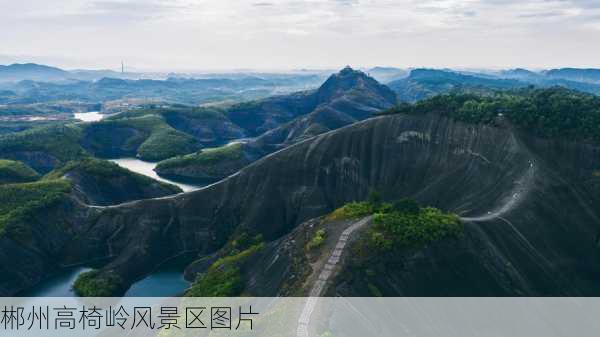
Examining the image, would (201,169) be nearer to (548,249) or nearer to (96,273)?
(96,273)

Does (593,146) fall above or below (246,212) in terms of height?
above

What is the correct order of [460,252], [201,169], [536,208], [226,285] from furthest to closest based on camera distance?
[201,169] → [536,208] → [226,285] → [460,252]

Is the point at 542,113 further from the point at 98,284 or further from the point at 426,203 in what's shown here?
the point at 98,284

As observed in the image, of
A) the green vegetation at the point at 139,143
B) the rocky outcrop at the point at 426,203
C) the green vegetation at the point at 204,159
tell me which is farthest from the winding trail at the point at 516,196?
the green vegetation at the point at 139,143

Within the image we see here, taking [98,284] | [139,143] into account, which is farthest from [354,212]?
[139,143]

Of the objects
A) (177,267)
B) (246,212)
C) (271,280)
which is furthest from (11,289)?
(271,280)

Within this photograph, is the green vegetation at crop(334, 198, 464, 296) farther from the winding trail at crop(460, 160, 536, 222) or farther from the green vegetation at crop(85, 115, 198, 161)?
the green vegetation at crop(85, 115, 198, 161)

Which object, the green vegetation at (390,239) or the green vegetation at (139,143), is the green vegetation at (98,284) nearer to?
the green vegetation at (390,239)
